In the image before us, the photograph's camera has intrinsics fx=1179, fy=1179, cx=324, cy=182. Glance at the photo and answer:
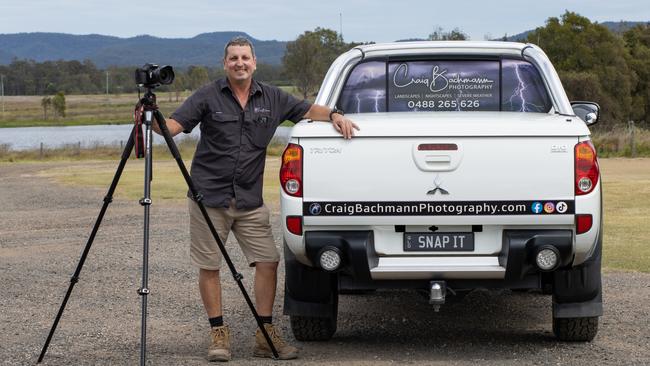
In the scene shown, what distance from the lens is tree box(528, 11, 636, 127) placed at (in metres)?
75.4

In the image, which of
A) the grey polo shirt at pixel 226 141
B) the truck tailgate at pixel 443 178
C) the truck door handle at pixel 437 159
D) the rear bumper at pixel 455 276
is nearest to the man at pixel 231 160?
the grey polo shirt at pixel 226 141

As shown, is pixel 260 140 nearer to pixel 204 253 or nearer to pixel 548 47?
pixel 204 253

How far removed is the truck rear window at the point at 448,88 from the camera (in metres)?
7.66

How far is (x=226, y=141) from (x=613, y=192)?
17.1m

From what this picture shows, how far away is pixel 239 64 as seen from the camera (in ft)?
22.4

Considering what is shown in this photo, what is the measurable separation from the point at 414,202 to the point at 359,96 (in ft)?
5.21

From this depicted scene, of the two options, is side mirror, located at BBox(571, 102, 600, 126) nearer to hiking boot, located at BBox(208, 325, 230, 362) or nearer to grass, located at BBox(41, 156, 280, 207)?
hiking boot, located at BBox(208, 325, 230, 362)

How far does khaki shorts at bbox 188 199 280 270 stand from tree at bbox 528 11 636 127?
6988cm

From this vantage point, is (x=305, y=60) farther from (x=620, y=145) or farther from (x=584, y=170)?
(x=584, y=170)

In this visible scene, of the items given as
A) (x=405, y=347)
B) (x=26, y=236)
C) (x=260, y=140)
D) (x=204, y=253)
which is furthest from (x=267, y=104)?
(x=26, y=236)

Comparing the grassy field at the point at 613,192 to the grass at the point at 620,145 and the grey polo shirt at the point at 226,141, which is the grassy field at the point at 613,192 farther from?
the grey polo shirt at the point at 226,141

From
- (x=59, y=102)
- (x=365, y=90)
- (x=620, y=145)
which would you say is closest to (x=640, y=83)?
(x=620, y=145)

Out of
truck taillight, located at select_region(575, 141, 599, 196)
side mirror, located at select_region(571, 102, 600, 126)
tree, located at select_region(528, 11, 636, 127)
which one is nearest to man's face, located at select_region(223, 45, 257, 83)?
truck taillight, located at select_region(575, 141, 599, 196)

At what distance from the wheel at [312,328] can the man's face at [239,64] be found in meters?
1.52
